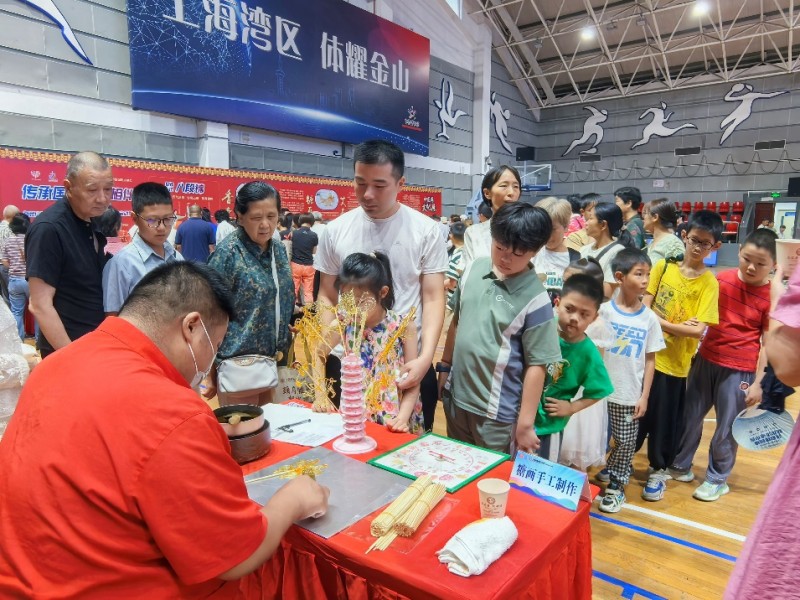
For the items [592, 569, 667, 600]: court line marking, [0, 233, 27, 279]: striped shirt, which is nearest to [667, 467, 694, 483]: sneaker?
[592, 569, 667, 600]: court line marking

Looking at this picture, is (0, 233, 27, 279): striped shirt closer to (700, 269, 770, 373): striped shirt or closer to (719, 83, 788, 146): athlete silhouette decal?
(700, 269, 770, 373): striped shirt

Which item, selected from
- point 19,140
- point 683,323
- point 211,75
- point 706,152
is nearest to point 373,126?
point 211,75

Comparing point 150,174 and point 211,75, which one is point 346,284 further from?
point 211,75

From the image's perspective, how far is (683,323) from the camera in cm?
240

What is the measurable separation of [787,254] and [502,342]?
3.03ft

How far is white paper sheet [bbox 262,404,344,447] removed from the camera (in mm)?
1469

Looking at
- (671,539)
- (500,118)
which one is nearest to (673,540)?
(671,539)

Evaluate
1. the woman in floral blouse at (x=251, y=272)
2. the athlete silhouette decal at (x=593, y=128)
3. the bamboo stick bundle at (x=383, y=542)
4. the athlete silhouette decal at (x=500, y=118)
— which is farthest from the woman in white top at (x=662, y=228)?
the athlete silhouette decal at (x=593, y=128)

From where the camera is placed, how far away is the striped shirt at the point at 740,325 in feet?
7.70

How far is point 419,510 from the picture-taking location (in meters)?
1.02

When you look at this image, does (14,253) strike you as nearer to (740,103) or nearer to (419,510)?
(419,510)

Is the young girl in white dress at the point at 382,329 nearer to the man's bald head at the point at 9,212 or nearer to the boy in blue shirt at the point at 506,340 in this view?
the boy in blue shirt at the point at 506,340

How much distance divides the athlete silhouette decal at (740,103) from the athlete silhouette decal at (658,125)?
1.05m

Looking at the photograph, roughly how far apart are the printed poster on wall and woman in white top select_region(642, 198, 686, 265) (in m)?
6.42
